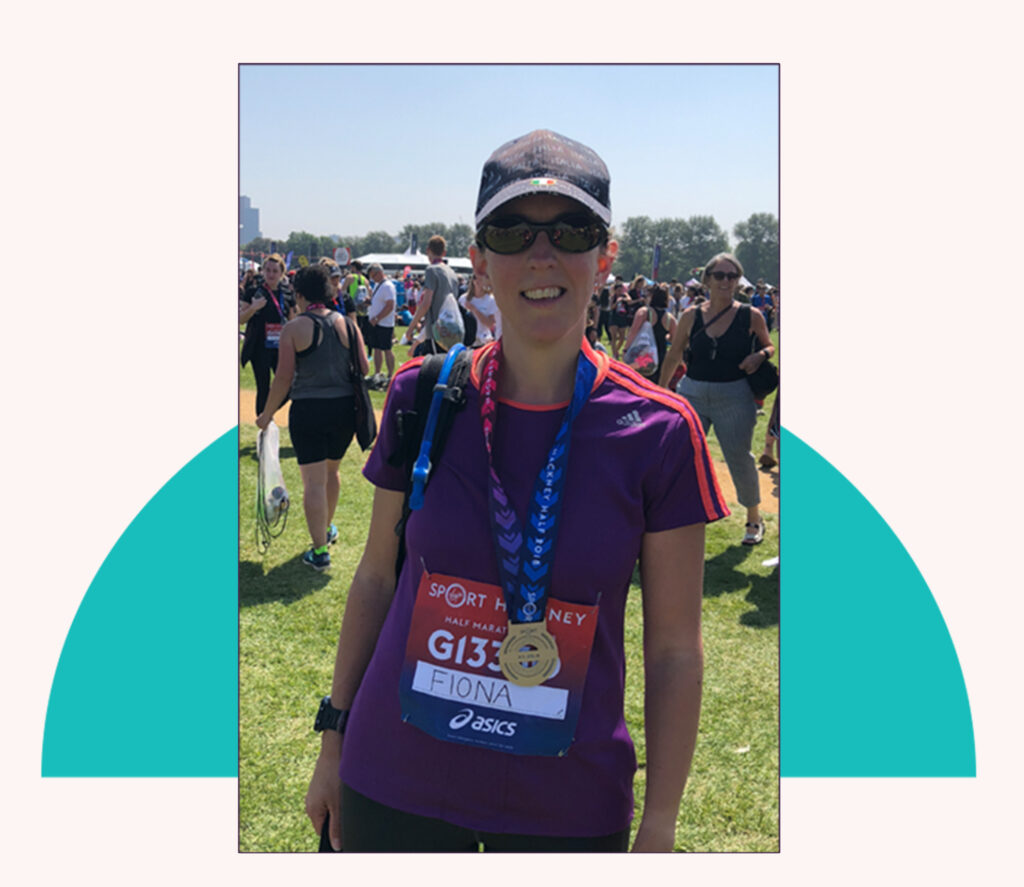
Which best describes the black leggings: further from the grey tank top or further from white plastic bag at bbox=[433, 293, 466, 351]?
white plastic bag at bbox=[433, 293, 466, 351]

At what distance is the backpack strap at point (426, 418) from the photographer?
1.74 meters

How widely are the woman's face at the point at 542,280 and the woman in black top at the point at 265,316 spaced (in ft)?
22.4

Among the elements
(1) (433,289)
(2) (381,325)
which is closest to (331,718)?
(1) (433,289)

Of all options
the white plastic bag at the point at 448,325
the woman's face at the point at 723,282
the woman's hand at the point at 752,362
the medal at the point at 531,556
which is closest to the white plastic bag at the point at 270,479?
the white plastic bag at the point at 448,325

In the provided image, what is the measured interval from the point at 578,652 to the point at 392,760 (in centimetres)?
44

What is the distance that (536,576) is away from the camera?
165 cm

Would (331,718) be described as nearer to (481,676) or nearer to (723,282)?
(481,676)

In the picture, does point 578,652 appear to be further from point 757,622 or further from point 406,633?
point 757,622

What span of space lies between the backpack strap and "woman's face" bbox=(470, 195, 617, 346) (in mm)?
158

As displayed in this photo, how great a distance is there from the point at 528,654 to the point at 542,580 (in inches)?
6.0

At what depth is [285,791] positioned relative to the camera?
3814mm

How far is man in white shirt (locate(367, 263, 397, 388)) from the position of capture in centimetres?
1323

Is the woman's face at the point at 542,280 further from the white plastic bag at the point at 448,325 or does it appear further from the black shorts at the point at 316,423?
the white plastic bag at the point at 448,325

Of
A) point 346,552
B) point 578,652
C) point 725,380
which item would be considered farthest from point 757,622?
point 578,652
